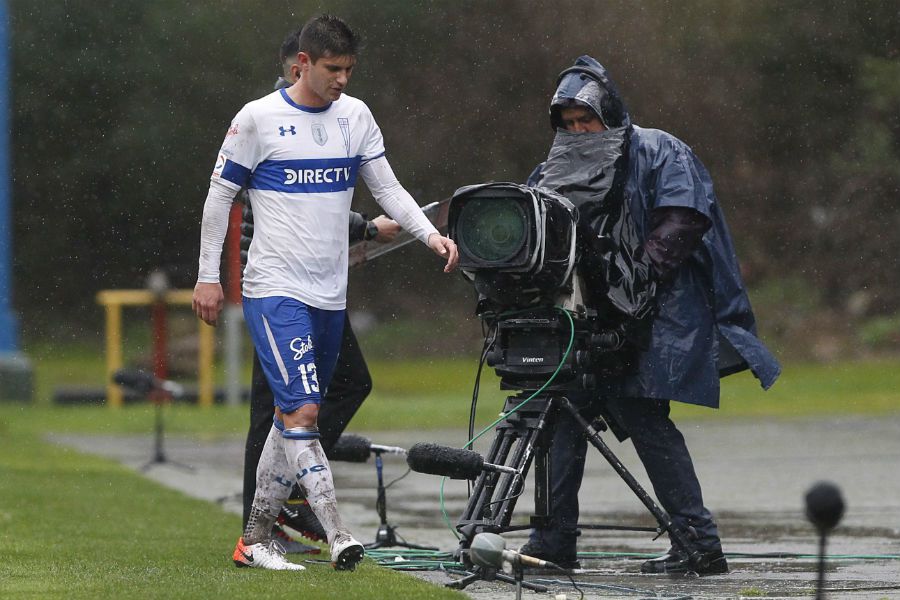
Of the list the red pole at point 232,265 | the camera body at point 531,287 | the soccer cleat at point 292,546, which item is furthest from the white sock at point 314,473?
the red pole at point 232,265

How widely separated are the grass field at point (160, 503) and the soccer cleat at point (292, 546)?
238 mm

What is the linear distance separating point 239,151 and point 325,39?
1.70 ft

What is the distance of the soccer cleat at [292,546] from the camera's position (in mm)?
7562

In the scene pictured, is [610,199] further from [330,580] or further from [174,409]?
[174,409]

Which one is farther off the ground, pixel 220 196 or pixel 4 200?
pixel 4 200

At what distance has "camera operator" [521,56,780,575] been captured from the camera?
6934 millimetres

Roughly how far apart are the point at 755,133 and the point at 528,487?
17116mm

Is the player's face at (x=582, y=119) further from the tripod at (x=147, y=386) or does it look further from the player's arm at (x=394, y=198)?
the tripod at (x=147, y=386)

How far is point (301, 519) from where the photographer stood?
756cm

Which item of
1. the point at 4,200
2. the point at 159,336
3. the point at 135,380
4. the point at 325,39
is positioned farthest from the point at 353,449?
the point at 159,336

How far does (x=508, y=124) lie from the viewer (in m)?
24.7

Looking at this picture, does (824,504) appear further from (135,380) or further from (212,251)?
(135,380)

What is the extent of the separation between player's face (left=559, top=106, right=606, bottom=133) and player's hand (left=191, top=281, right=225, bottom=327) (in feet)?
5.24

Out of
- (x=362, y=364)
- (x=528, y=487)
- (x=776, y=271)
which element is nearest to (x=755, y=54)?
(x=776, y=271)
